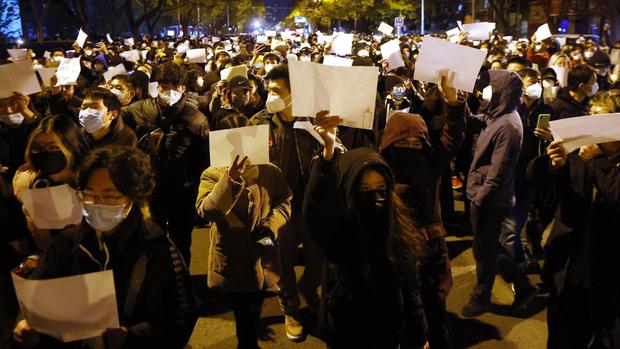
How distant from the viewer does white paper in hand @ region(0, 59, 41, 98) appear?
16.3 feet

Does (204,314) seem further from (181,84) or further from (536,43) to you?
(536,43)

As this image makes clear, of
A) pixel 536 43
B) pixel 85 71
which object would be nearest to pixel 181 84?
pixel 85 71

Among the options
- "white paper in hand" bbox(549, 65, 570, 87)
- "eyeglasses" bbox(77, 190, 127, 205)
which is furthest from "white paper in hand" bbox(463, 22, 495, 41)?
"eyeglasses" bbox(77, 190, 127, 205)

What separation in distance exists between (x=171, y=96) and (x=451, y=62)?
2631mm

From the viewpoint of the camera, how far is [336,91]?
2.92 meters

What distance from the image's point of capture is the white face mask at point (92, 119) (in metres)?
4.34

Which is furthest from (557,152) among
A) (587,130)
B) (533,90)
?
(533,90)

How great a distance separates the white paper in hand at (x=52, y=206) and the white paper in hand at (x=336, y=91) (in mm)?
1198

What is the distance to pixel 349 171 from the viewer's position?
117 inches

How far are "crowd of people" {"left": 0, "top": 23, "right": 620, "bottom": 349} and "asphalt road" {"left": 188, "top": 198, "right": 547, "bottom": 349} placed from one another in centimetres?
13

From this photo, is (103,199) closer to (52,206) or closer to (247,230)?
(52,206)

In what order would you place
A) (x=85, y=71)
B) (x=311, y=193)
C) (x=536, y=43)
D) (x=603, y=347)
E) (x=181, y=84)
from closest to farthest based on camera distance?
1. (x=311, y=193)
2. (x=603, y=347)
3. (x=181, y=84)
4. (x=85, y=71)
5. (x=536, y=43)

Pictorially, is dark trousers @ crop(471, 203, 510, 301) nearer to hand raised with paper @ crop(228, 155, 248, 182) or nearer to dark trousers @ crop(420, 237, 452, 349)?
dark trousers @ crop(420, 237, 452, 349)

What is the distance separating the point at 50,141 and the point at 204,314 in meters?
2.27
